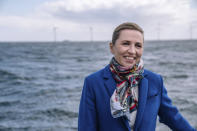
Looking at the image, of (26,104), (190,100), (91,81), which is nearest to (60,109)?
(26,104)

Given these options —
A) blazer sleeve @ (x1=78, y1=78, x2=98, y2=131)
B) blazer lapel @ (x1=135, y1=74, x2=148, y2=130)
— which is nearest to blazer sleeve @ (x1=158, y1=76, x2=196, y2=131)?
blazer lapel @ (x1=135, y1=74, x2=148, y2=130)

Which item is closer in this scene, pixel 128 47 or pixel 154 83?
pixel 128 47

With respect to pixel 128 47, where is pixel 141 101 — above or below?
below

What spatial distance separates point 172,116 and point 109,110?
20.5 inches

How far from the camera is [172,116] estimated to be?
1.92 metres

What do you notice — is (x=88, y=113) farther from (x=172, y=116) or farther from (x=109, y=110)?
(x=172, y=116)

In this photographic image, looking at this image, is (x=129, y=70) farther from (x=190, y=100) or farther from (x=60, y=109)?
(x=190, y=100)

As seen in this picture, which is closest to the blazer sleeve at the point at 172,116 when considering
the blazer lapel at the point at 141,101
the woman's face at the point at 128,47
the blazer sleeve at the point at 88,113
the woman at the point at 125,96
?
the woman at the point at 125,96

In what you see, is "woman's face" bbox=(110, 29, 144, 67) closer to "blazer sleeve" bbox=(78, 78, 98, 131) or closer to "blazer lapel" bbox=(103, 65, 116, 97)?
"blazer lapel" bbox=(103, 65, 116, 97)

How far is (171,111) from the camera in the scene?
75.8 inches

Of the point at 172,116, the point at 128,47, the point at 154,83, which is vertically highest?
the point at 128,47

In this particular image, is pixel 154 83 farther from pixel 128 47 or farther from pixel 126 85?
pixel 128 47

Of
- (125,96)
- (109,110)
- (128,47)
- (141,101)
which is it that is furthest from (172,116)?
(128,47)

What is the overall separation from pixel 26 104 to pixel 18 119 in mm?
1831
